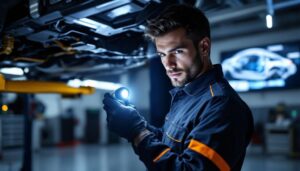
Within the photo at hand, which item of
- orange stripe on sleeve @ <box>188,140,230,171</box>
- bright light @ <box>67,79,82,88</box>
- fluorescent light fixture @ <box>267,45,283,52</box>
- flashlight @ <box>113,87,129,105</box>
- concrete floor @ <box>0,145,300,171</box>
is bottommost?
concrete floor @ <box>0,145,300,171</box>

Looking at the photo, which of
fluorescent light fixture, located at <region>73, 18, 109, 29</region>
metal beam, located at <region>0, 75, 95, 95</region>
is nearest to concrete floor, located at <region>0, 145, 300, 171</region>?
metal beam, located at <region>0, 75, 95, 95</region>

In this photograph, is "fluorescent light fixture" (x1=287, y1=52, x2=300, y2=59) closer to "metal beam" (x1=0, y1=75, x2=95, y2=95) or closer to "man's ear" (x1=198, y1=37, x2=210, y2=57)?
"metal beam" (x1=0, y1=75, x2=95, y2=95)

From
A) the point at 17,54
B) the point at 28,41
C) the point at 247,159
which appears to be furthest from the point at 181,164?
the point at 247,159

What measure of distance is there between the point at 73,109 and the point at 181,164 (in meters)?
10.0

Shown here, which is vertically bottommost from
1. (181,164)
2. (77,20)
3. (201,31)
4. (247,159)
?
(247,159)

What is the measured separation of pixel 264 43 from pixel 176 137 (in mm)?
6211

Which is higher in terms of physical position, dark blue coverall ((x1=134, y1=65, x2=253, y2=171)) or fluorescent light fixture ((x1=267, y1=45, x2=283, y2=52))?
fluorescent light fixture ((x1=267, y1=45, x2=283, y2=52))

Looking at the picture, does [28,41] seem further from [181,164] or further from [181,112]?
[181,164]

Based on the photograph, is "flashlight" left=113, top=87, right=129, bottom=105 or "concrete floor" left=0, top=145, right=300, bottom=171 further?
"concrete floor" left=0, top=145, right=300, bottom=171

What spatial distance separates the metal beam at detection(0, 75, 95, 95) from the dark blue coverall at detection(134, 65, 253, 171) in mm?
1159

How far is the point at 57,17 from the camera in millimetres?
1287

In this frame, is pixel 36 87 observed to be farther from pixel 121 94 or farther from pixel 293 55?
pixel 293 55

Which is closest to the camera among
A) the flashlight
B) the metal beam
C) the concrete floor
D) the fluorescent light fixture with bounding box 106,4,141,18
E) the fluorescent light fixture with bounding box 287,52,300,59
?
the flashlight

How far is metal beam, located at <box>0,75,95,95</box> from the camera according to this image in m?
1.80
